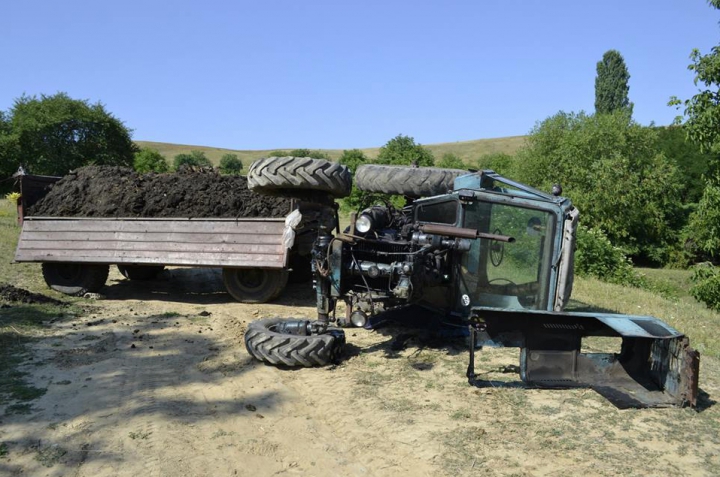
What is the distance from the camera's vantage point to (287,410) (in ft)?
15.2

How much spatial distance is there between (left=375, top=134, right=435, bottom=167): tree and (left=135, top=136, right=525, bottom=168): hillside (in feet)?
108

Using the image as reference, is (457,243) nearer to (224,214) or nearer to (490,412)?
(490,412)

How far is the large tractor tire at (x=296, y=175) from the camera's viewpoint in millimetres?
6547

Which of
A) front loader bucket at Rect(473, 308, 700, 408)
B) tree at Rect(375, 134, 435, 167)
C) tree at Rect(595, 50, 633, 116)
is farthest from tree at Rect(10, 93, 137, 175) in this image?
tree at Rect(595, 50, 633, 116)

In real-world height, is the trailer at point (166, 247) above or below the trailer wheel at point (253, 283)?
above

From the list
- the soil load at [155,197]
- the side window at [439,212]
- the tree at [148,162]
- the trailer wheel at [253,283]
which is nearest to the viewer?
the side window at [439,212]

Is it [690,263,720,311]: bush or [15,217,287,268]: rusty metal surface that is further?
[690,263,720,311]: bush

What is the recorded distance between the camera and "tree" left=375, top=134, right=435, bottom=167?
1350 inches

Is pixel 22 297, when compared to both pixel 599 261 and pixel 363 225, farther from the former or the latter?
pixel 599 261

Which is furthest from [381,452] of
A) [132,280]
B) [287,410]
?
[132,280]

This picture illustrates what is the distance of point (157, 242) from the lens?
29.3 ft

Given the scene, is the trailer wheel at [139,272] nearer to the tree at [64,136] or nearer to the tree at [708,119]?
the tree at [708,119]

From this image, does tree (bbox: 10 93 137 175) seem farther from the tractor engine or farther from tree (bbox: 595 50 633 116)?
tree (bbox: 595 50 633 116)

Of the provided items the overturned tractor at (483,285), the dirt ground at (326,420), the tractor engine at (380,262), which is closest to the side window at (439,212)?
the overturned tractor at (483,285)
